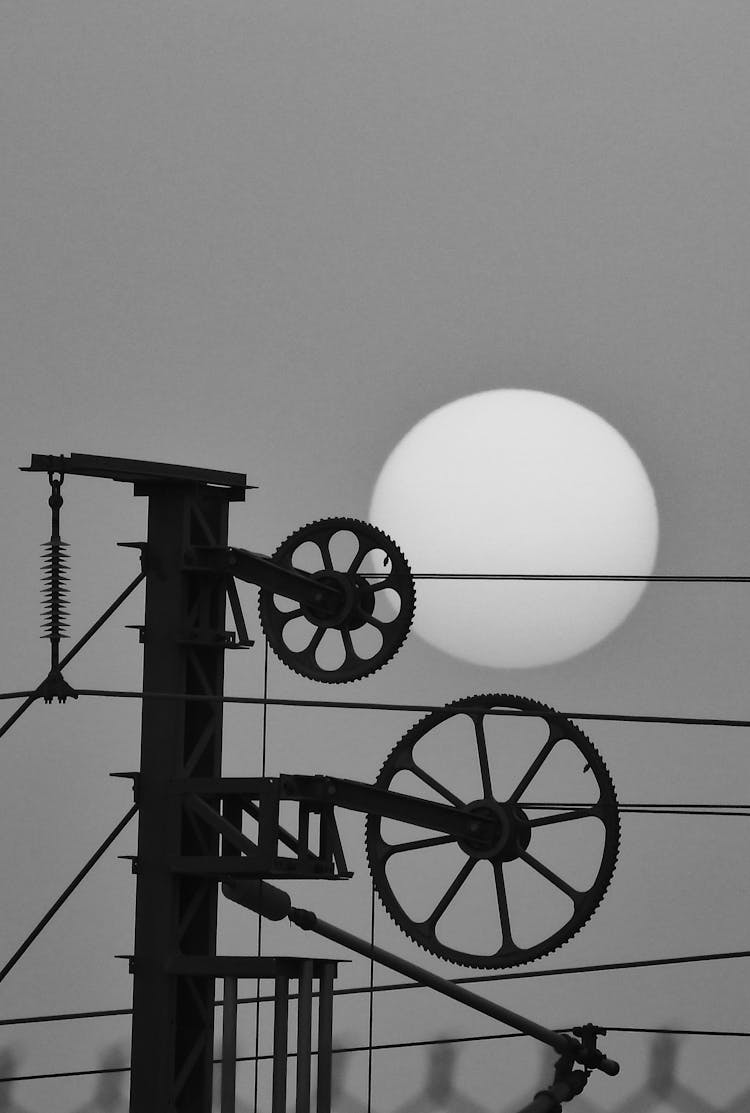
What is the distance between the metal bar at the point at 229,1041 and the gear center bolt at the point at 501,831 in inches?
78.6

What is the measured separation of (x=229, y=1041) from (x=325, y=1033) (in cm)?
68

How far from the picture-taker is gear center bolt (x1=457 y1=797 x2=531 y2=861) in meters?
11.7

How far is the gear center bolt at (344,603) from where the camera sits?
11586 millimetres

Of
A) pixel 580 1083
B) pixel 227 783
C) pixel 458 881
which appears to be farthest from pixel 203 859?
pixel 580 1083

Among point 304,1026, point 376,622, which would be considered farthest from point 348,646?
point 304,1026

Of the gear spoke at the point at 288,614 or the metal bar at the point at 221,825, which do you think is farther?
the gear spoke at the point at 288,614

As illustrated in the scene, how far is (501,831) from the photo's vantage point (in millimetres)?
11711

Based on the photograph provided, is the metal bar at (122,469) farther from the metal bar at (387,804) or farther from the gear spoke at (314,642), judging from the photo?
the metal bar at (387,804)

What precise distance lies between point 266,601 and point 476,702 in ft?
5.78

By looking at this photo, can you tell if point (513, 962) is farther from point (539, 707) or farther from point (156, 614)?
point (156, 614)

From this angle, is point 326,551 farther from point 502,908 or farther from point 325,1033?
point 325,1033

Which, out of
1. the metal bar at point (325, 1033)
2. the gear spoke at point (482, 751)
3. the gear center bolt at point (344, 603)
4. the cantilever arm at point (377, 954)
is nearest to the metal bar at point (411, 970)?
the cantilever arm at point (377, 954)

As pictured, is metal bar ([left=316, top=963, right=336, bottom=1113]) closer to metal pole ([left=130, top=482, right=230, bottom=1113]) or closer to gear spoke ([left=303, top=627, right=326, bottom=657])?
metal pole ([left=130, top=482, right=230, bottom=1113])

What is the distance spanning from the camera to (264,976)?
1092 centimetres
